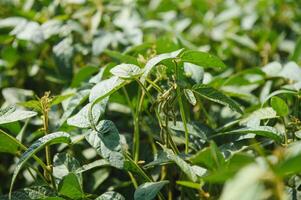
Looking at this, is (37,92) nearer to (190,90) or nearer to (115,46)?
(115,46)

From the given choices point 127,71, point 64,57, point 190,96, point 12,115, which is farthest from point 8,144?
point 64,57

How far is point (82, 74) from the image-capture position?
1.39 metres

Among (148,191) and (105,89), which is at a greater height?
(105,89)

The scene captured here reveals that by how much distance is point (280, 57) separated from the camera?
6.06 ft

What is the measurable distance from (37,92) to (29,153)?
2.58 ft

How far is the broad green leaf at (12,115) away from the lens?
0.98m

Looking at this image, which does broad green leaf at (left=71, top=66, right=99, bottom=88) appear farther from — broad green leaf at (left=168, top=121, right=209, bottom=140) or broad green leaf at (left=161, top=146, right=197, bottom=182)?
A: broad green leaf at (left=161, top=146, right=197, bottom=182)

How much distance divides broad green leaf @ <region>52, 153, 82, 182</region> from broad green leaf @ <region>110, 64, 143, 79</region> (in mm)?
258

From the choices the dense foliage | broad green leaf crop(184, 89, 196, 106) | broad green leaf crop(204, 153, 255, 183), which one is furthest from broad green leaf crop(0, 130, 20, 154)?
broad green leaf crop(204, 153, 255, 183)

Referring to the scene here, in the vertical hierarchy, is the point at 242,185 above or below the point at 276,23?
above

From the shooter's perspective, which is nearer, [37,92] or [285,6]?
[37,92]

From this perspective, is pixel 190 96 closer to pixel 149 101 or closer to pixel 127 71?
pixel 127 71

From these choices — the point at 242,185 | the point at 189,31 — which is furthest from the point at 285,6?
the point at 242,185

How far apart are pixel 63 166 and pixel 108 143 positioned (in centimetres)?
20
